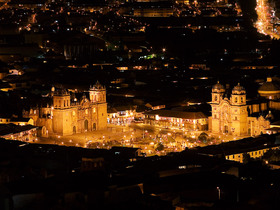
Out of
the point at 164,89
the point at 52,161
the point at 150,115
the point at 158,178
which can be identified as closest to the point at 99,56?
the point at 164,89

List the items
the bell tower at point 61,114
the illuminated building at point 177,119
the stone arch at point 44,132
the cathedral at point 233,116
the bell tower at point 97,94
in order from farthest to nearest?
the bell tower at point 97,94, the illuminated building at point 177,119, the bell tower at point 61,114, the stone arch at point 44,132, the cathedral at point 233,116

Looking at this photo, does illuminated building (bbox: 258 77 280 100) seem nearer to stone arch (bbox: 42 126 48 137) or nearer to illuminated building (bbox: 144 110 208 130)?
illuminated building (bbox: 144 110 208 130)

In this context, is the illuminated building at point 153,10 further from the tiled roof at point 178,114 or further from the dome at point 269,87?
the tiled roof at point 178,114

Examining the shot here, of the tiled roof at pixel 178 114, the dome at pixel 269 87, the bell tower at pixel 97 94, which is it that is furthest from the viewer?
the dome at pixel 269 87

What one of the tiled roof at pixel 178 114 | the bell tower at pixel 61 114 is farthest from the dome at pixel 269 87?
the bell tower at pixel 61 114

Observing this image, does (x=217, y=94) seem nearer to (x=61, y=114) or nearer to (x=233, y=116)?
(x=233, y=116)

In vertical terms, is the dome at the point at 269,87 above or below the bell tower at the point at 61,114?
above

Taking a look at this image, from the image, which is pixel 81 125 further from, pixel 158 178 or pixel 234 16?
pixel 234 16

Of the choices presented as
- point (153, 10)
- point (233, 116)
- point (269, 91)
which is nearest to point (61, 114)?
point (233, 116)
